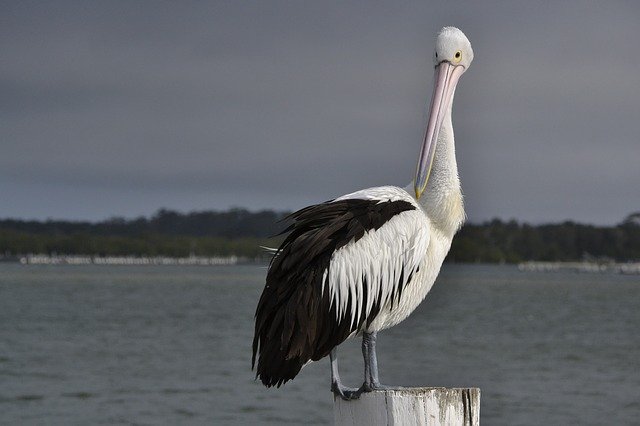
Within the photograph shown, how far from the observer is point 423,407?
13.2 ft

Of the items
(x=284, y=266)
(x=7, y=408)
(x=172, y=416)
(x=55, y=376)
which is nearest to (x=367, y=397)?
(x=284, y=266)

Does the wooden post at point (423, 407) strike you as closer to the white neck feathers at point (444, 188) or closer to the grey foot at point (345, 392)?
the grey foot at point (345, 392)

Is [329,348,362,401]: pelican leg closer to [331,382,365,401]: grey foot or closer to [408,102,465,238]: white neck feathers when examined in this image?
[331,382,365,401]: grey foot

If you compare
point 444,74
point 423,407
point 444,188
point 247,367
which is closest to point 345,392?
point 423,407

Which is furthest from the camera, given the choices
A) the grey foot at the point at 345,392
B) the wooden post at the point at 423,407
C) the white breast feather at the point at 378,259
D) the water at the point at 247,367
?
the water at the point at 247,367

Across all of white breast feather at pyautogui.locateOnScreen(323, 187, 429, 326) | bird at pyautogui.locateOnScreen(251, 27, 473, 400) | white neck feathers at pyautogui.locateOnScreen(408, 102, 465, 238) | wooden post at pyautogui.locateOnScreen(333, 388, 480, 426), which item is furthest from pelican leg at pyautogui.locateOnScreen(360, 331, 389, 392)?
white neck feathers at pyautogui.locateOnScreen(408, 102, 465, 238)

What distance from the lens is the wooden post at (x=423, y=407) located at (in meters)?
4.02

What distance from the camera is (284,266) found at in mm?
4574

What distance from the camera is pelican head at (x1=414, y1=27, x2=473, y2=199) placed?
480 cm

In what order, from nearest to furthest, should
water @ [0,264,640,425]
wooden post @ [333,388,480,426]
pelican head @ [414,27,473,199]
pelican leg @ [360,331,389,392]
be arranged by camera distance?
wooden post @ [333,388,480,426], pelican leg @ [360,331,389,392], pelican head @ [414,27,473,199], water @ [0,264,640,425]

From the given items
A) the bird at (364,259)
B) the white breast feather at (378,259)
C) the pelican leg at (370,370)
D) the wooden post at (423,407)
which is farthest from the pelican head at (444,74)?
the wooden post at (423,407)

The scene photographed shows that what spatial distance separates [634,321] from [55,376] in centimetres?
2909

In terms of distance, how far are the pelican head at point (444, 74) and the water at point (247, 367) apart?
0.86 m

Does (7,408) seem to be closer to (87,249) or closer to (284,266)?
(284,266)
